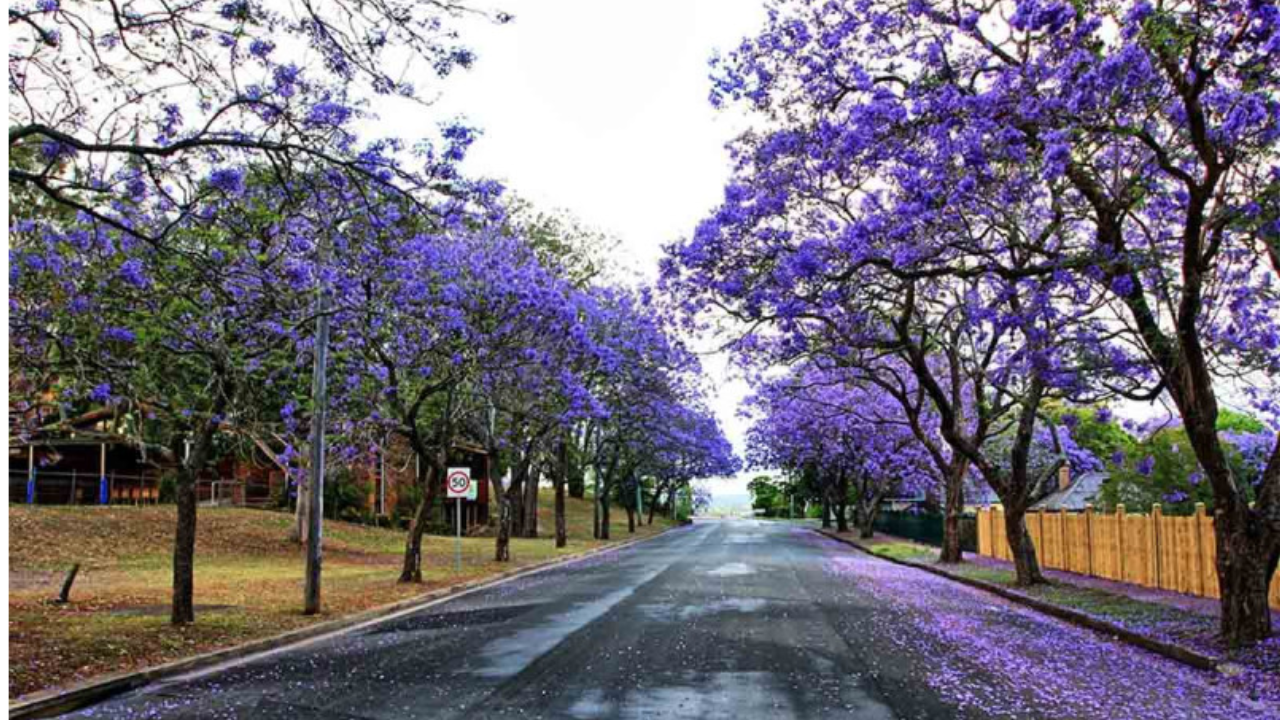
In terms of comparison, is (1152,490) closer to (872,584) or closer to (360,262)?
(872,584)

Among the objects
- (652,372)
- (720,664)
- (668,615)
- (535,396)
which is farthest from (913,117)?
(652,372)

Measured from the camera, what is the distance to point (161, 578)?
2172 centimetres

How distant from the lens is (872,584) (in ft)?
71.4

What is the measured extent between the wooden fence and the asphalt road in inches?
122

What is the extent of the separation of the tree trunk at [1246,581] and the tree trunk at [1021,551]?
8.85 meters

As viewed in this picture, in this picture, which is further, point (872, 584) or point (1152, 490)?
point (1152, 490)

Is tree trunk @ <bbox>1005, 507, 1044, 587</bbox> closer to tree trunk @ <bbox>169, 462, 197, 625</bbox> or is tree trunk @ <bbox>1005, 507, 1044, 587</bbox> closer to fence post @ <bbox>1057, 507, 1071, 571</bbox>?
fence post @ <bbox>1057, 507, 1071, 571</bbox>

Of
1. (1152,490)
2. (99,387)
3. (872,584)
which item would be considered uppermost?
(99,387)

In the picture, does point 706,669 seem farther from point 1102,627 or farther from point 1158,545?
point 1158,545

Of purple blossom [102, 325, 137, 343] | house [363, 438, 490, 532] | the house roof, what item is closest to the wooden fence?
purple blossom [102, 325, 137, 343]

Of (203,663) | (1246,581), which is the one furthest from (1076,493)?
(203,663)

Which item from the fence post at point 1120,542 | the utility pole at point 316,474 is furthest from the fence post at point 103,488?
the fence post at point 1120,542

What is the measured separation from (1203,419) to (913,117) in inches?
183

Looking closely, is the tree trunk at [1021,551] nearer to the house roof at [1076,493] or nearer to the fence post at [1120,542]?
the fence post at [1120,542]
